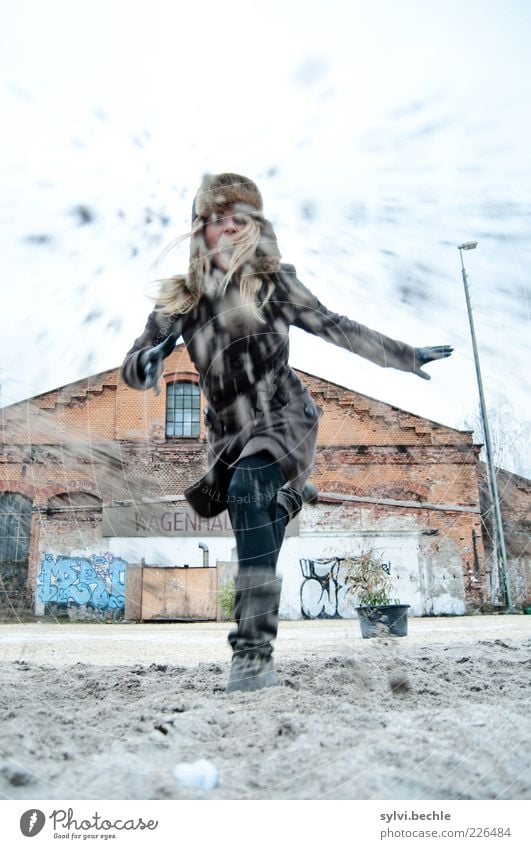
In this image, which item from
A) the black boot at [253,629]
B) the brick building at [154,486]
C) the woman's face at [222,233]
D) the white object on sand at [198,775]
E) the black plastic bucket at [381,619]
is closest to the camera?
the white object on sand at [198,775]

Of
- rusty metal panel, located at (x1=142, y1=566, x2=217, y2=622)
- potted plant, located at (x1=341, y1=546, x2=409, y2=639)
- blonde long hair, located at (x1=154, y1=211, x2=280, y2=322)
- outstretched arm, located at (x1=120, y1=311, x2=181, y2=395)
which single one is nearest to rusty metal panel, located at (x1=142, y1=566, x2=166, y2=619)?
rusty metal panel, located at (x1=142, y1=566, x2=217, y2=622)

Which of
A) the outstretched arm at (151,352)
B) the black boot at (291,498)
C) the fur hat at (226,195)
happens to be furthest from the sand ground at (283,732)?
the fur hat at (226,195)

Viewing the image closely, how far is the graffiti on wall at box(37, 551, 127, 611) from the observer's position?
1861 mm

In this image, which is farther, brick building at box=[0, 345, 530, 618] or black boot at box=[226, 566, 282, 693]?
brick building at box=[0, 345, 530, 618]

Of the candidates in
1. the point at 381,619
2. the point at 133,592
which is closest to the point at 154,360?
the point at 133,592

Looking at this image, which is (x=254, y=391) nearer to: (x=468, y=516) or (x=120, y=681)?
(x=468, y=516)

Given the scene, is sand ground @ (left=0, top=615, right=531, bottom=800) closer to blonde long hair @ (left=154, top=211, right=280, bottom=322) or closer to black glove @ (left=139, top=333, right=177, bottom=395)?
black glove @ (left=139, top=333, right=177, bottom=395)

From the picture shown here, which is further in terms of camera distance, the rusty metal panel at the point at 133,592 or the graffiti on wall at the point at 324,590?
the graffiti on wall at the point at 324,590

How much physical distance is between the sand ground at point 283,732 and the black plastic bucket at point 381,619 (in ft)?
A: 1.11

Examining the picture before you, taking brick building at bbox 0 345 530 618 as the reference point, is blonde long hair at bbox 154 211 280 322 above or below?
above

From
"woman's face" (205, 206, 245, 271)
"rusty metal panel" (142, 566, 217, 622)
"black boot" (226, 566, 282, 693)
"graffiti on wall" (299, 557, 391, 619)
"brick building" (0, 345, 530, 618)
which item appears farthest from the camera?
"graffiti on wall" (299, 557, 391, 619)

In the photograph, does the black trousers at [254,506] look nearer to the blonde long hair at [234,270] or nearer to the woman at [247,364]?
the woman at [247,364]

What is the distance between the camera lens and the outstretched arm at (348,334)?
1.94 meters

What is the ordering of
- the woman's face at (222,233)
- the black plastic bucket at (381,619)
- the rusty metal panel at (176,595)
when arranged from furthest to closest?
the black plastic bucket at (381,619) → the rusty metal panel at (176,595) → the woman's face at (222,233)
